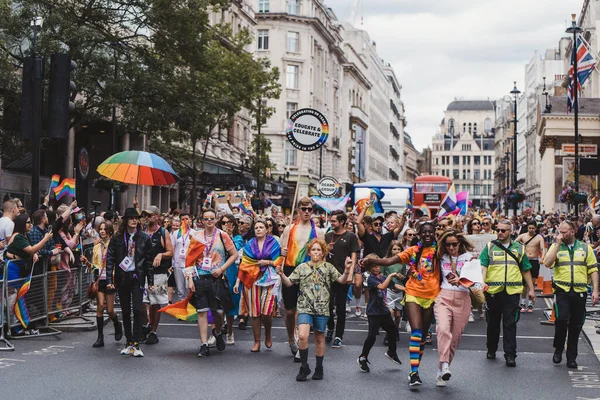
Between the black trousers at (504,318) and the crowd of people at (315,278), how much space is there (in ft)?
0.04

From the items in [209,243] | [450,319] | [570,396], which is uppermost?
[209,243]

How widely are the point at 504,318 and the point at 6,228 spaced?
7244mm

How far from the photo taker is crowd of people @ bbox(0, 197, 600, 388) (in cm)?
1045

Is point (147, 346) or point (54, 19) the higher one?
point (54, 19)

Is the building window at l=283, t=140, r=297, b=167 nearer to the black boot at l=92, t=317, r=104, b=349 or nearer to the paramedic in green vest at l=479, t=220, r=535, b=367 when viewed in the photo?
the black boot at l=92, t=317, r=104, b=349

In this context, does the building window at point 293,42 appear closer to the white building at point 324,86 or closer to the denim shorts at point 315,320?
the white building at point 324,86

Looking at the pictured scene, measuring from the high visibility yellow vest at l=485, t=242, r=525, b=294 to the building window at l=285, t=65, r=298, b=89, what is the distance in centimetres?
6873

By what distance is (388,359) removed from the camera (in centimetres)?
1202

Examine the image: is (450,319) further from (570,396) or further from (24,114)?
(24,114)

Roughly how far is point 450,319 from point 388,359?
1976 mm

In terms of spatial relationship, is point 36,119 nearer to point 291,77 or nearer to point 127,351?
point 127,351

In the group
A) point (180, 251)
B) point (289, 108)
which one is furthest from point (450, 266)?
point (289, 108)

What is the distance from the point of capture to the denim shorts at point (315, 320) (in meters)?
10.5

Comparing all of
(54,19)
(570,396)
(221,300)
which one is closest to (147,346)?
(221,300)
